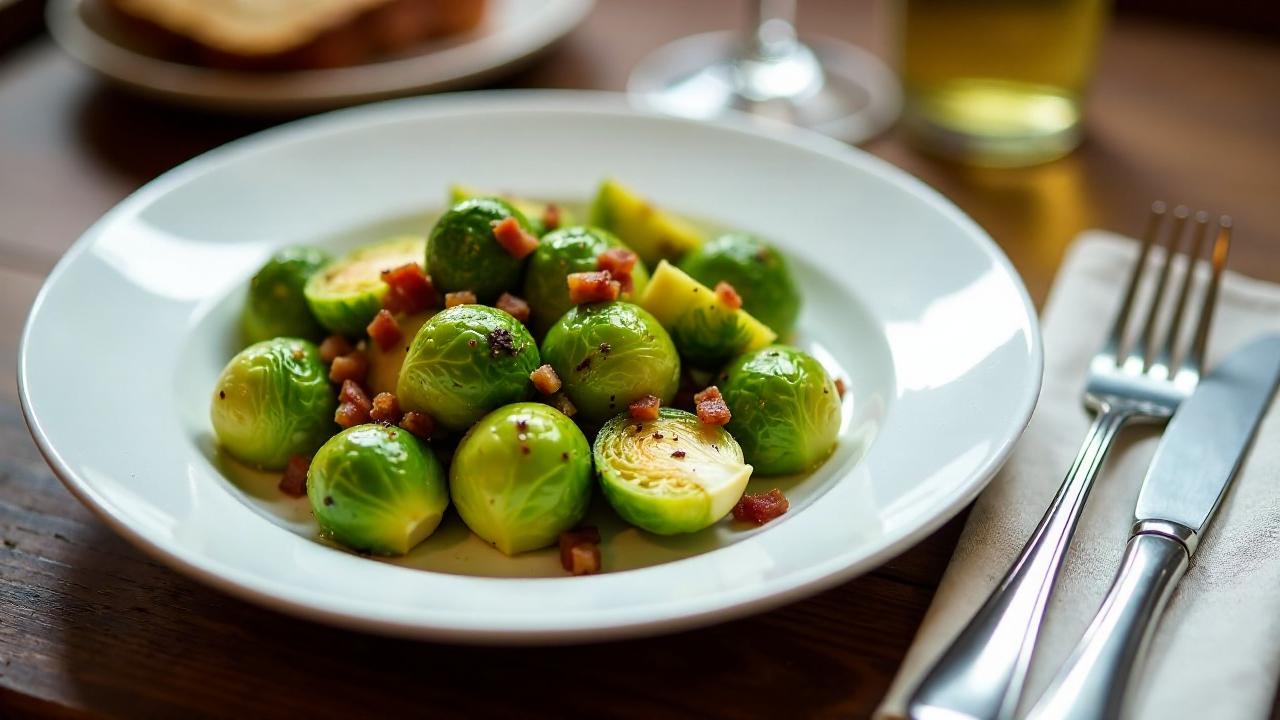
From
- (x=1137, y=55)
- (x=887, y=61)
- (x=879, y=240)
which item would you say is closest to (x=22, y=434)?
(x=879, y=240)

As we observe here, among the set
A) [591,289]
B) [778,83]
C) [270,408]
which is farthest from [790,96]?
[270,408]

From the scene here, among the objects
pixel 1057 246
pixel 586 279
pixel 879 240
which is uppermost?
pixel 586 279

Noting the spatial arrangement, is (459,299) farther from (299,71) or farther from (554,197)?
(299,71)

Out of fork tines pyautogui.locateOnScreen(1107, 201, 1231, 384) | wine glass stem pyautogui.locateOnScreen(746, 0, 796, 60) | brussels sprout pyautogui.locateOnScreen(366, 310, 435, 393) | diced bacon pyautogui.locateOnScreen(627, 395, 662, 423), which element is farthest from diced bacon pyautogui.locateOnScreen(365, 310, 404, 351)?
wine glass stem pyautogui.locateOnScreen(746, 0, 796, 60)

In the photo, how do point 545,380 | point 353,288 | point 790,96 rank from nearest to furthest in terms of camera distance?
point 545,380 → point 353,288 → point 790,96

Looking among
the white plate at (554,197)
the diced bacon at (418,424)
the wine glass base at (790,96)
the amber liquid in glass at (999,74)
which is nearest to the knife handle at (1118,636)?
the white plate at (554,197)

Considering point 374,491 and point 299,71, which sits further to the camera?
point 299,71

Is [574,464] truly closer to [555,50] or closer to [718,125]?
[718,125]
